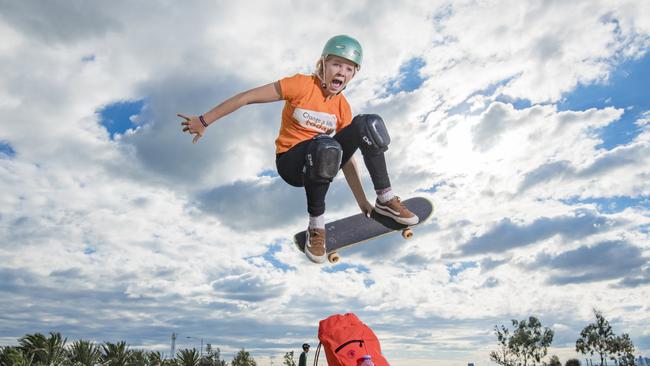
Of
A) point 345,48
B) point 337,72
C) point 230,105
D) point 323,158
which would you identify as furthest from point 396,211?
point 230,105

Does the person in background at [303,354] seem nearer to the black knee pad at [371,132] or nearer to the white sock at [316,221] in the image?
the white sock at [316,221]

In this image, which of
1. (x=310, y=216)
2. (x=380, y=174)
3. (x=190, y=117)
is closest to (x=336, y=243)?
(x=310, y=216)

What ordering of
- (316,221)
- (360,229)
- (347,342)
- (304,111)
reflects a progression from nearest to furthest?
(347,342) < (304,111) < (316,221) < (360,229)

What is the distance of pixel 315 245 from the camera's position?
17.5ft

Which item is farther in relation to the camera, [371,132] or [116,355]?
[116,355]

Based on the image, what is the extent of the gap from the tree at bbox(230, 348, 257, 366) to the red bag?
58.8 m

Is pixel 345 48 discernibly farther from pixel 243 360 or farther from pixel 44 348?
pixel 243 360

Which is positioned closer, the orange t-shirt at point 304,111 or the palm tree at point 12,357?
the orange t-shirt at point 304,111

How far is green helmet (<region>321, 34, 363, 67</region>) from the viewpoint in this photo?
4.59 meters

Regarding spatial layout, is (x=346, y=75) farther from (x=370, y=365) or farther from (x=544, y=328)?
(x=544, y=328)

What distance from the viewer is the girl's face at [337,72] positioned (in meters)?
4.68

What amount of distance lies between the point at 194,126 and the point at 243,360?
200ft

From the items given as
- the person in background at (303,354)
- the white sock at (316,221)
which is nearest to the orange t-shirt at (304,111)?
the white sock at (316,221)

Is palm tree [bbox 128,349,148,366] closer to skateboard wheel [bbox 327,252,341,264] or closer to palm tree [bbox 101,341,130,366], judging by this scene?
palm tree [bbox 101,341,130,366]
